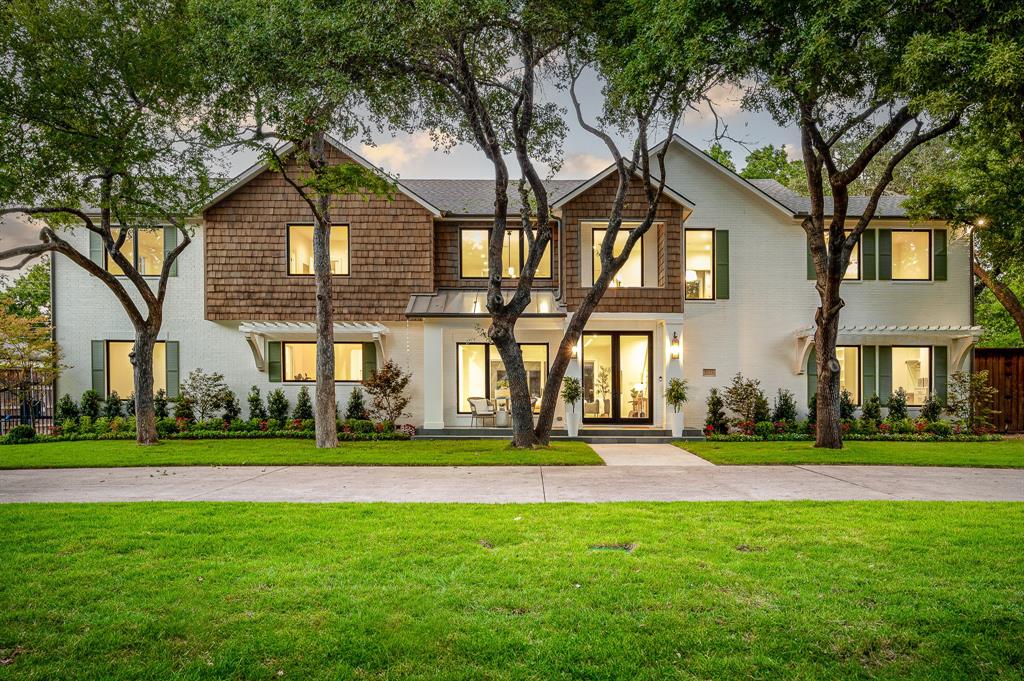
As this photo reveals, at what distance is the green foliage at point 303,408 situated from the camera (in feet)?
49.9

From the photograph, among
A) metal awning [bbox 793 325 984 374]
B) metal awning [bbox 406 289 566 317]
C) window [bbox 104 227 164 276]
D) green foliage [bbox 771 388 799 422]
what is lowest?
green foliage [bbox 771 388 799 422]

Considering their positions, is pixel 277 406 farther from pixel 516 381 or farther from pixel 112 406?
pixel 516 381

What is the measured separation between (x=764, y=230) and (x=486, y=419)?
9172mm

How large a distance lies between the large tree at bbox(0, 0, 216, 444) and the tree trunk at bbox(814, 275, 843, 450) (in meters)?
13.1

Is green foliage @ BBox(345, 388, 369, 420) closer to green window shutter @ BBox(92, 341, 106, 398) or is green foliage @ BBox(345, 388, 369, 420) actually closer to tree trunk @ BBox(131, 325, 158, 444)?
tree trunk @ BBox(131, 325, 158, 444)

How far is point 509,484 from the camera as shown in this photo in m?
8.31

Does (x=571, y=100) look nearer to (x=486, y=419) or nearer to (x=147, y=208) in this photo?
(x=486, y=419)

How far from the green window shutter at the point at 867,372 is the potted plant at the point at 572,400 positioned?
7.91 metres

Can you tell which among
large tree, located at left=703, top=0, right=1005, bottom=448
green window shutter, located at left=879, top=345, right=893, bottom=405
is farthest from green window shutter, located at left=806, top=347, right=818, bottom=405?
large tree, located at left=703, top=0, right=1005, bottom=448

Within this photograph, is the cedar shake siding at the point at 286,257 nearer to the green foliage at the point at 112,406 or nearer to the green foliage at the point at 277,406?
the green foliage at the point at 277,406

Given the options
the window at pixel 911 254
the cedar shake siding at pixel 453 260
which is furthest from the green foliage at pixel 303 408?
the window at pixel 911 254

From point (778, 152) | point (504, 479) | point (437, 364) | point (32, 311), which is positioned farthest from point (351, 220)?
point (778, 152)

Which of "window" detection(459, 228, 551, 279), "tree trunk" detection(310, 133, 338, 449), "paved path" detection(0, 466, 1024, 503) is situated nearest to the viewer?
"paved path" detection(0, 466, 1024, 503)

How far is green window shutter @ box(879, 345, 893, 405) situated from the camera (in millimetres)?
15469
